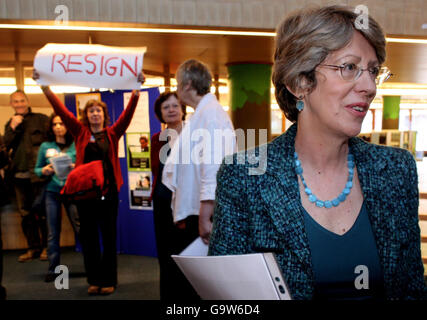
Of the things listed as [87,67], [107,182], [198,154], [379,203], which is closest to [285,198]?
[379,203]

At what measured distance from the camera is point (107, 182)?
3107 mm

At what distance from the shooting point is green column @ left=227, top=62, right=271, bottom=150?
6512mm

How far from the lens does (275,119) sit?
2170 centimetres

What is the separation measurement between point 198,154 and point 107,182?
4.47 ft

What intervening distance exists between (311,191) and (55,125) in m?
3.29

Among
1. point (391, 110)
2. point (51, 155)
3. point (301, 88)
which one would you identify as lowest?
point (391, 110)

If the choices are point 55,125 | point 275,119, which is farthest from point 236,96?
point 275,119

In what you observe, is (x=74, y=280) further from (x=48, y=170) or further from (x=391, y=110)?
(x=391, y=110)

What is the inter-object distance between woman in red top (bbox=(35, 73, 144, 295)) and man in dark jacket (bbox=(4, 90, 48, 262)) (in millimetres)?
1386

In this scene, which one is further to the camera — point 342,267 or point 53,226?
point 53,226

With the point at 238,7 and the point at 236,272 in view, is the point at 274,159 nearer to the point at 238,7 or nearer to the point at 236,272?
the point at 236,272

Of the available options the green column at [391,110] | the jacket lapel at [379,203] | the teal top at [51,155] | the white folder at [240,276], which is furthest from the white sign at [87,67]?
the green column at [391,110]

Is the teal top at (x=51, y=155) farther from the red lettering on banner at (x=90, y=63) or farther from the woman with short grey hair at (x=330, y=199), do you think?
the woman with short grey hair at (x=330, y=199)

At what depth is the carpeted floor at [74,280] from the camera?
3.24 m
